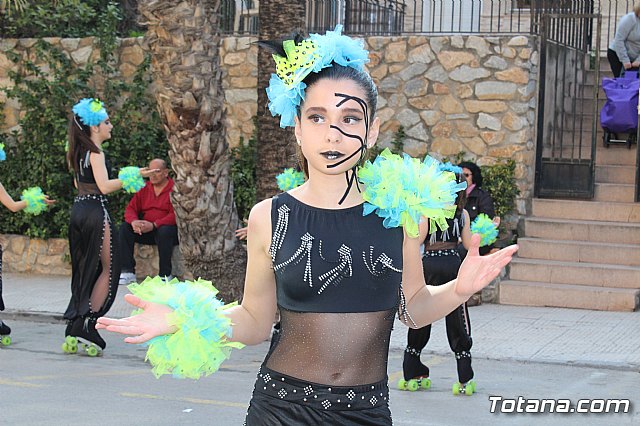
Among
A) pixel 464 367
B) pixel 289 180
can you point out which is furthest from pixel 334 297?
pixel 289 180

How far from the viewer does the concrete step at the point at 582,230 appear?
41.2 feet

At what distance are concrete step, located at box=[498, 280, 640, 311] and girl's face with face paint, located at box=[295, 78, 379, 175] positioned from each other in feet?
28.3

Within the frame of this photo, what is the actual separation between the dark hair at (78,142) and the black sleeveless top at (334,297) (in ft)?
19.8

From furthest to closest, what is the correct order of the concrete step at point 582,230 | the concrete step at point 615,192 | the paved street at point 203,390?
the concrete step at point 615,192 < the concrete step at point 582,230 < the paved street at point 203,390

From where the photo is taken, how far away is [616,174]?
13.5 metres

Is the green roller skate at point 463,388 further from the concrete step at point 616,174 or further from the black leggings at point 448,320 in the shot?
the concrete step at point 616,174

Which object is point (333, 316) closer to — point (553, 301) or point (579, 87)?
point (553, 301)

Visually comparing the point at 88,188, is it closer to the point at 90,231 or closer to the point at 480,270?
the point at 90,231

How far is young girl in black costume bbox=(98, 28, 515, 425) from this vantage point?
3584 mm

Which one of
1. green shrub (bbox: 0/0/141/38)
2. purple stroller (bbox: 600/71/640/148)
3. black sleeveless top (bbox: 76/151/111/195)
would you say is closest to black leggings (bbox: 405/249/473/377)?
black sleeveless top (bbox: 76/151/111/195)

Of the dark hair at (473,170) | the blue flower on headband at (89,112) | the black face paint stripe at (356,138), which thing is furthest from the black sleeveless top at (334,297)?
the dark hair at (473,170)

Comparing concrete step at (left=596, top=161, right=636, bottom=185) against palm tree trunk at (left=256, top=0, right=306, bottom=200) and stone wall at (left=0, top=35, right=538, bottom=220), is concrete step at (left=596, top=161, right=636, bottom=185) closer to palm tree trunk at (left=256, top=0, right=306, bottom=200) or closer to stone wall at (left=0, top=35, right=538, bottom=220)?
stone wall at (left=0, top=35, right=538, bottom=220)

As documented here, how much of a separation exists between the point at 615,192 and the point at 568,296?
187 cm

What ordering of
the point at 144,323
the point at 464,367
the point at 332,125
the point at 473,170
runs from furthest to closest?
the point at 473,170 < the point at 464,367 < the point at 332,125 < the point at 144,323
